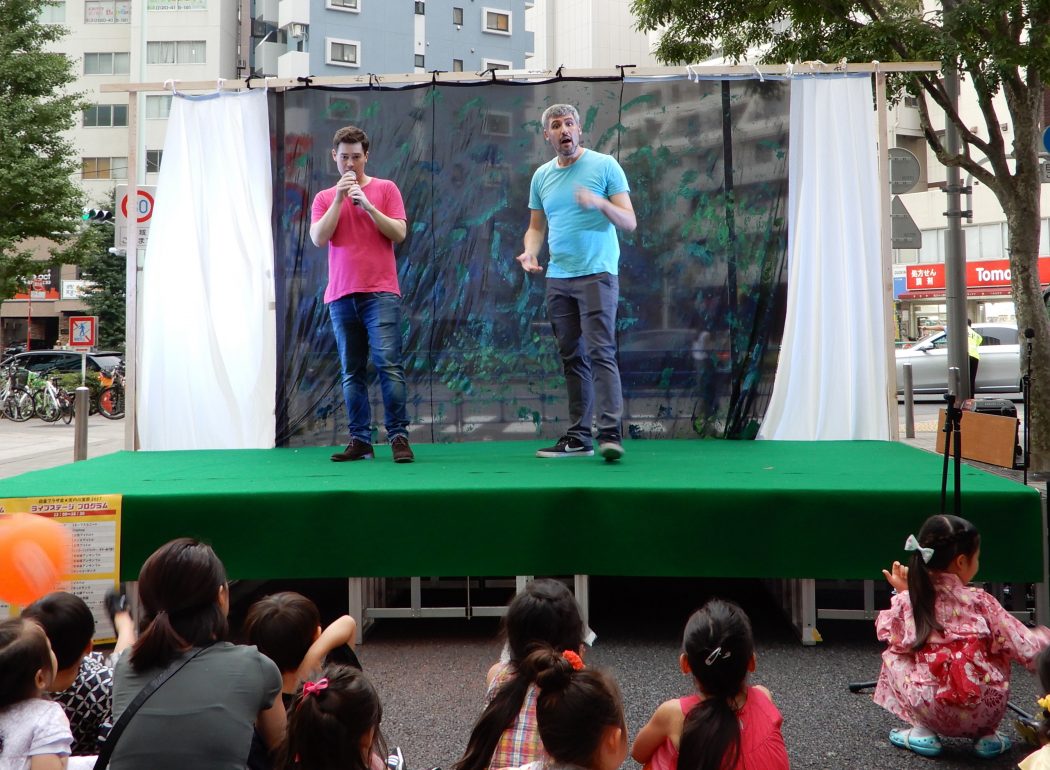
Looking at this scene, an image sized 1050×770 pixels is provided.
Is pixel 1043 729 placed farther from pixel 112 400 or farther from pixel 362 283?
pixel 112 400

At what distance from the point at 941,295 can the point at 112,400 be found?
2316cm

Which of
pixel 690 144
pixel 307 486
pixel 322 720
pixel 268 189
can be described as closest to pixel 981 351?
pixel 690 144

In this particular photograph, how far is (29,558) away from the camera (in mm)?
2717

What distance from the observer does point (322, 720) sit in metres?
1.73

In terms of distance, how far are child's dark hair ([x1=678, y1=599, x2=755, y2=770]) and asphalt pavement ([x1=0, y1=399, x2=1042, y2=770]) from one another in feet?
2.27

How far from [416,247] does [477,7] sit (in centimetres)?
3286

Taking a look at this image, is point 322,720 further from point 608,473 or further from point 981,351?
point 981,351

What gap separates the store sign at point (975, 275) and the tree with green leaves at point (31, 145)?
801 inches

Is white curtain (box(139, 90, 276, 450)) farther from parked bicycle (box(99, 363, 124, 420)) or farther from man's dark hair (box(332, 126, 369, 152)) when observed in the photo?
parked bicycle (box(99, 363, 124, 420))

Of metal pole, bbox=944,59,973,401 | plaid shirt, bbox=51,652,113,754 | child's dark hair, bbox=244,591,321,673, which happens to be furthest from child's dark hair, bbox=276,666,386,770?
metal pole, bbox=944,59,973,401

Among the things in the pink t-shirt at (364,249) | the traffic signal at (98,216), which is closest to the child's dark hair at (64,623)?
the pink t-shirt at (364,249)

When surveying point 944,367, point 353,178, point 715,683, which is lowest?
point 715,683

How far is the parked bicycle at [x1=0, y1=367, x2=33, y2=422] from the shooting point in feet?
55.2

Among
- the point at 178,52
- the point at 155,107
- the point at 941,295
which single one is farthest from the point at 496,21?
the point at 941,295
